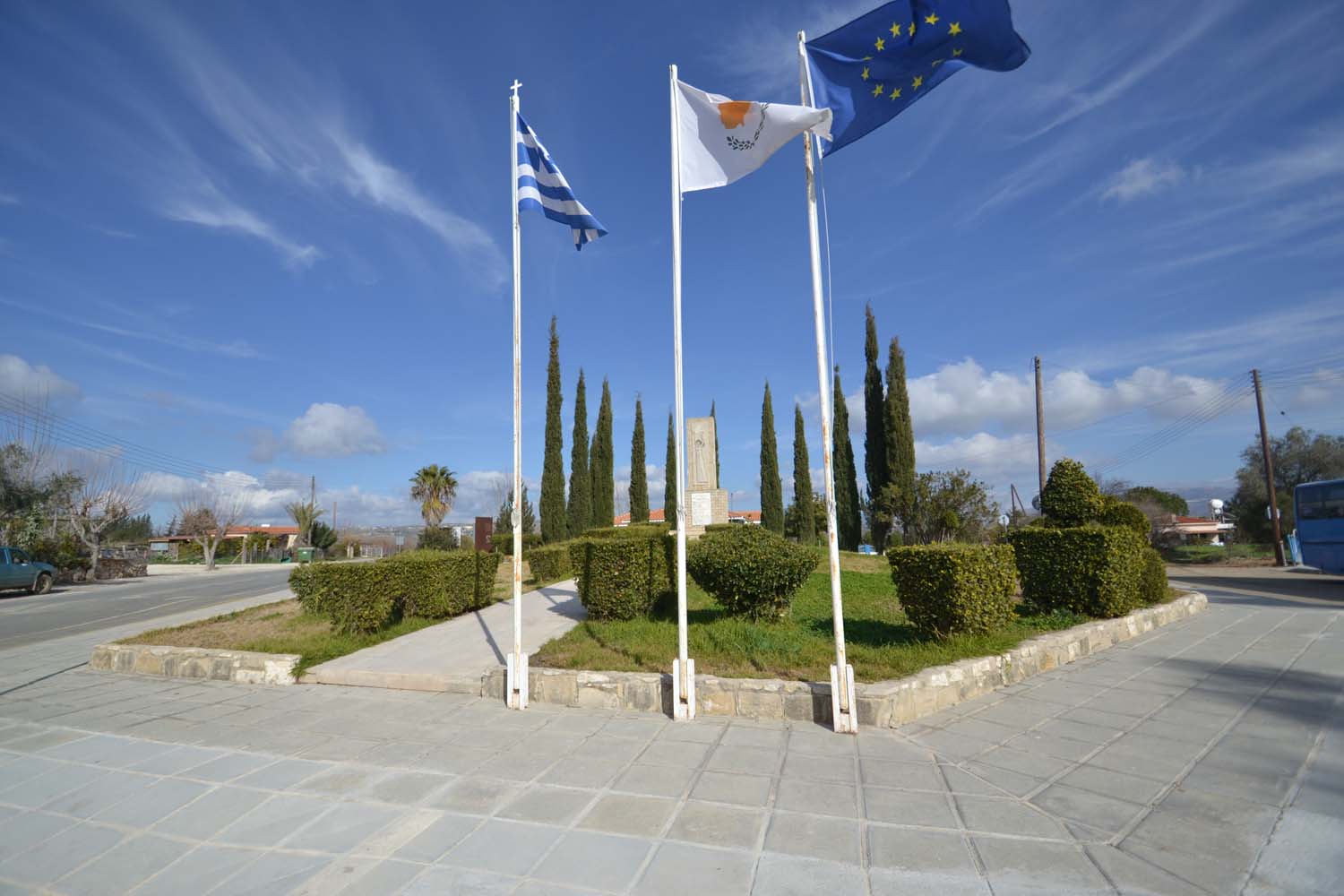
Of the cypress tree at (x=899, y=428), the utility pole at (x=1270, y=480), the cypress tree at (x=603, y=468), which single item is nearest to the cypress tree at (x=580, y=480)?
the cypress tree at (x=603, y=468)

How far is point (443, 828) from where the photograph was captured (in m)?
3.39

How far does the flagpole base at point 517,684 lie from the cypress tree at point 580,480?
72.5 feet

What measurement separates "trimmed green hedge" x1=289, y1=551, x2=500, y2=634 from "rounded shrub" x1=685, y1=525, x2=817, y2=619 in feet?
13.9

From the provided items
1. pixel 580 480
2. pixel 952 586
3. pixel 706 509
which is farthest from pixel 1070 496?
pixel 580 480

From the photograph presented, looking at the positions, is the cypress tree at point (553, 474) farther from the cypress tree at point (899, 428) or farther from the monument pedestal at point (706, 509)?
the cypress tree at point (899, 428)

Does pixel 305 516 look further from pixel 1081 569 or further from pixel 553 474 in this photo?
pixel 1081 569

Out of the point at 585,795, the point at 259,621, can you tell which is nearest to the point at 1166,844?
the point at 585,795

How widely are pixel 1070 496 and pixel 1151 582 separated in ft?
9.11

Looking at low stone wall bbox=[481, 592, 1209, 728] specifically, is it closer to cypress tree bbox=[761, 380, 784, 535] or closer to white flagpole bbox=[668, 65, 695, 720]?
white flagpole bbox=[668, 65, 695, 720]

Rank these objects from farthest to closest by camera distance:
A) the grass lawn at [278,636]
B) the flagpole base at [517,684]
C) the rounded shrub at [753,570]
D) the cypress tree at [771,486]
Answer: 1. the cypress tree at [771,486]
2. the rounded shrub at [753,570]
3. the grass lawn at [278,636]
4. the flagpole base at [517,684]

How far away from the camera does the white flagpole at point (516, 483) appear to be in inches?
225

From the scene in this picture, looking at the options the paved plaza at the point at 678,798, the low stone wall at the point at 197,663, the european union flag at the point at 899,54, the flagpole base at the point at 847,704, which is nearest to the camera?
the paved plaza at the point at 678,798

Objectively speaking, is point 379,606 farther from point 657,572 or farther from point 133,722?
point 657,572

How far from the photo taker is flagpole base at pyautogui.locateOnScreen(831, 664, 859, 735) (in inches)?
190
